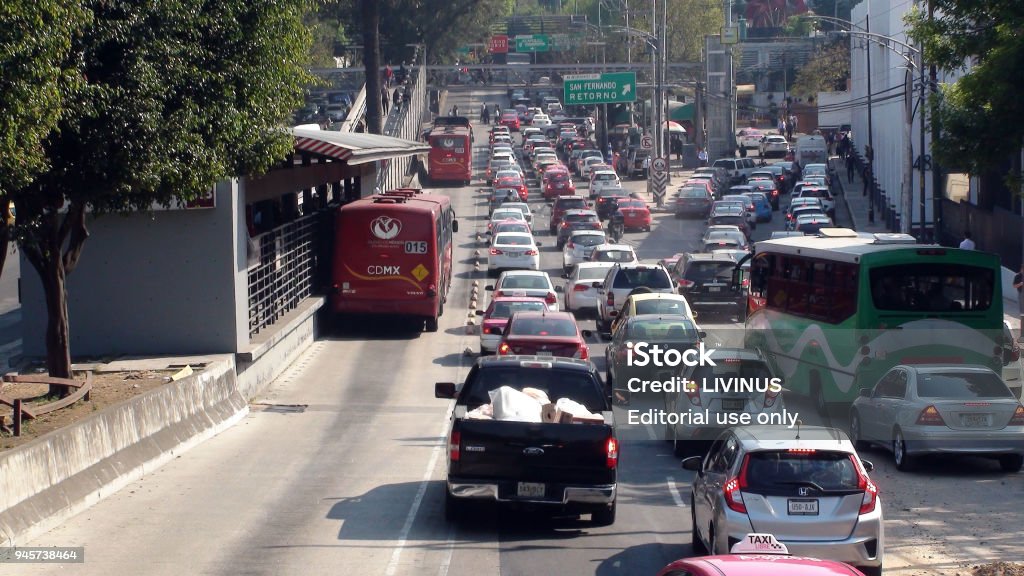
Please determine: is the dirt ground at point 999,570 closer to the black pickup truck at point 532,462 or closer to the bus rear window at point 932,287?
the black pickup truck at point 532,462

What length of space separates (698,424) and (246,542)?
7172 millimetres

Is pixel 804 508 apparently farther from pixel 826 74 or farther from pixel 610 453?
pixel 826 74

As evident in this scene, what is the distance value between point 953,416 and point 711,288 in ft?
50.3

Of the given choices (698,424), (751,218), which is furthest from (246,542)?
(751,218)

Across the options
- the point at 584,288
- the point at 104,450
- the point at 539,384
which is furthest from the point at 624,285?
the point at 104,450

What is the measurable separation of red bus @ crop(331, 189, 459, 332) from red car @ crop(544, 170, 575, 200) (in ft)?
127

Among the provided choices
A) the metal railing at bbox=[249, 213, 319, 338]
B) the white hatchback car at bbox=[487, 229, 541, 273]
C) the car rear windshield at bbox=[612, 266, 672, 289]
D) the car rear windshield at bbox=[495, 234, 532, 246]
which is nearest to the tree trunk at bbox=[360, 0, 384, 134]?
the car rear windshield at bbox=[495, 234, 532, 246]

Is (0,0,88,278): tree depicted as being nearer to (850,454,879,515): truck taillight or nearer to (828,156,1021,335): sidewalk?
(850,454,879,515): truck taillight

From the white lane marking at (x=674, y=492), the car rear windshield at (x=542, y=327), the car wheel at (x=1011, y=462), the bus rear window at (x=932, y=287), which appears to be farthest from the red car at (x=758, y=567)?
the car rear windshield at (x=542, y=327)

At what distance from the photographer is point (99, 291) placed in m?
21.4

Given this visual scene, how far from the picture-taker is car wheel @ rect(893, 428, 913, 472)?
16750 millimetres

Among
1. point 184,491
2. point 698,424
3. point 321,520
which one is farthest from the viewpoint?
point 698,424

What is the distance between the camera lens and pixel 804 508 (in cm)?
1086

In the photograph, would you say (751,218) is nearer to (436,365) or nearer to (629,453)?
(436,365)
